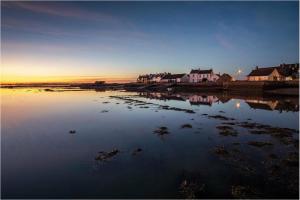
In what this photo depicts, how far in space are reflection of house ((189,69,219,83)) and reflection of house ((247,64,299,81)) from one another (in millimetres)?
36868

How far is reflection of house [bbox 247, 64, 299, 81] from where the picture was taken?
306 feet

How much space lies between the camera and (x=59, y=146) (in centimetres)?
Result: 1566

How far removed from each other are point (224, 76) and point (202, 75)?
16206 mm

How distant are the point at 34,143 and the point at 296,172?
15916 millimetres

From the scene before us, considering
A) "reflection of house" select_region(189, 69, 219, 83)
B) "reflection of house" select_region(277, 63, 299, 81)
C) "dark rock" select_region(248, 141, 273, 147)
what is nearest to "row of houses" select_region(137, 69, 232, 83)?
"reflection of house" select_region(189, 69, 219, 83)

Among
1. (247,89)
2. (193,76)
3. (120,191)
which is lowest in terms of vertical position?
(120,191)

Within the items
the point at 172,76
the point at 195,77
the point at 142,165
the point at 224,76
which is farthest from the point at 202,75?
the point at 142,165

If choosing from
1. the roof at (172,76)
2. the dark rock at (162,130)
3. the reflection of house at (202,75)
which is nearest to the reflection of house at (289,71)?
the reflection of house at (202,75)

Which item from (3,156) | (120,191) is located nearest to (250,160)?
(120,191)

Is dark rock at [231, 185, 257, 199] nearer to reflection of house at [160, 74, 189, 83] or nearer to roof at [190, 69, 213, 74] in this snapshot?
roof at [190, 69, 213, 74]

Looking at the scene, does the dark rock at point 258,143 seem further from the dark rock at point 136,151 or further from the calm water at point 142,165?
the dark rock at point 136,151

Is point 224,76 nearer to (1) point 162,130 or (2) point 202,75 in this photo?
(2) point 202,75

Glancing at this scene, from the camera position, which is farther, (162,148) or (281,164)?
(162,148)

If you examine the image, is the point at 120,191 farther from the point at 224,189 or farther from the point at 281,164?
the point at 281,164
